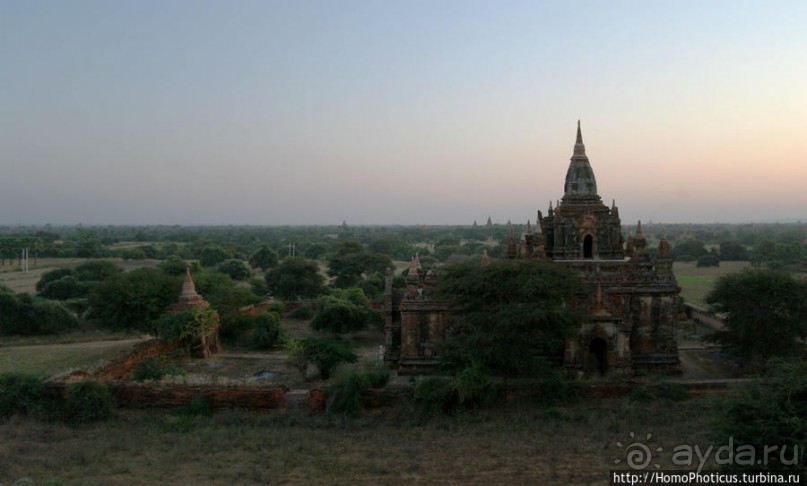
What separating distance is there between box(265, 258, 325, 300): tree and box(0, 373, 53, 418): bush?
87.5ft

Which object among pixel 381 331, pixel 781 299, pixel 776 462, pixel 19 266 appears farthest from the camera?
pixel 19 266

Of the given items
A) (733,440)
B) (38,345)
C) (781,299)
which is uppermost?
(781,299)

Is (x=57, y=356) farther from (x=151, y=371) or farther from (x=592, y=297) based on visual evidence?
(x=592, y=297)

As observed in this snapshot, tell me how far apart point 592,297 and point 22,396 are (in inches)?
700

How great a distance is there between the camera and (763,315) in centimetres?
1952

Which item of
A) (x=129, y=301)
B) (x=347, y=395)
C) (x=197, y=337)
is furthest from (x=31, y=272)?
(x=347, y=395)

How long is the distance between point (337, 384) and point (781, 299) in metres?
15.8

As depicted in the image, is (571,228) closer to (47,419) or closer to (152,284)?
(47,419)

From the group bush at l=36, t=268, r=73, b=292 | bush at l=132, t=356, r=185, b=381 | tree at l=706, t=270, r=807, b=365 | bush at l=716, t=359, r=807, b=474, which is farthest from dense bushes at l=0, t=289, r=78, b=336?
bush at l=716, t=359, r=807, b=474

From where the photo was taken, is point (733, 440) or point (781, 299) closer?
point (733, 440)

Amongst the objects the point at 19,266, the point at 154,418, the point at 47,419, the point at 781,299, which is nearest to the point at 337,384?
the point at 154,418

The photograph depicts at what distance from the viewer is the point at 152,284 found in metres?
28.4

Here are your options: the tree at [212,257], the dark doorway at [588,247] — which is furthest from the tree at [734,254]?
the dark doorway at [588,247]

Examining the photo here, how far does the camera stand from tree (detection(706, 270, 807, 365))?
19469 mm
